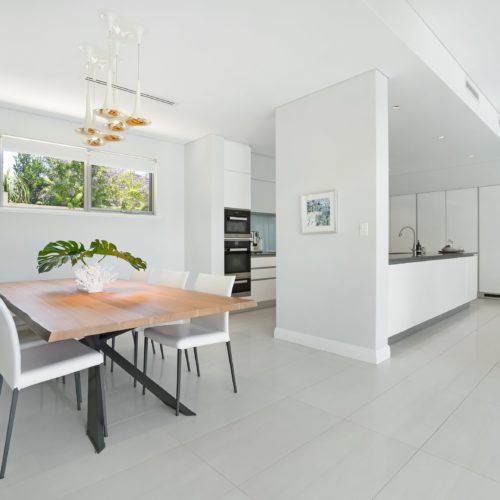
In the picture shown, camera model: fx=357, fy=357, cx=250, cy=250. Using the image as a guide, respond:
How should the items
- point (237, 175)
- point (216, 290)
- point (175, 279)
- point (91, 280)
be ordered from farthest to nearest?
point (237, 175) → point (175, 279) → point (216, 290) → point (91, 280)

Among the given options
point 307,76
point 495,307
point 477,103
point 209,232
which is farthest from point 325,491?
point 495,307

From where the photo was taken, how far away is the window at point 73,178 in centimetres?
416

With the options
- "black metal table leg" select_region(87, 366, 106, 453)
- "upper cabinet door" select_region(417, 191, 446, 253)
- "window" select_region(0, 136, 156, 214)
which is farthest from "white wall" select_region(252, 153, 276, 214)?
"black metal table leg" select_region(87, 366, 106, 453)

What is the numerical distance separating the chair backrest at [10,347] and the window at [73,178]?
301 cm

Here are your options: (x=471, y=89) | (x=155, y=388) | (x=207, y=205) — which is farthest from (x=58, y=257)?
(x=471, y=89)

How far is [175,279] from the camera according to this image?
316 centimetres

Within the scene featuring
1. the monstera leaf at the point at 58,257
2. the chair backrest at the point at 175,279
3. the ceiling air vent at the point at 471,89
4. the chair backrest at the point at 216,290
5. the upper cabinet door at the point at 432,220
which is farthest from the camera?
the upper cabinet door at the point at 432,220

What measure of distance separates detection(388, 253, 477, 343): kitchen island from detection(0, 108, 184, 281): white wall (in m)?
3.23

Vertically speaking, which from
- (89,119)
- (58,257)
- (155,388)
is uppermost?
(89,119)

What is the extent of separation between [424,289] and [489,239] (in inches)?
133

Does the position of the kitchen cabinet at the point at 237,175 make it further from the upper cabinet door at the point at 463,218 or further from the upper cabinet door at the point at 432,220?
the upper cabinet door at the point at 463,218

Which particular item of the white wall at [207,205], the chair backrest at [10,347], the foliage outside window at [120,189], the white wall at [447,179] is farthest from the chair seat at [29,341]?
the white wall at [447,179]

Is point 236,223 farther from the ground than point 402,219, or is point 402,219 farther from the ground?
point 402,219

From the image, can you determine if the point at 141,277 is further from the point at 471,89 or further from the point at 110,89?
the point at 471,89
